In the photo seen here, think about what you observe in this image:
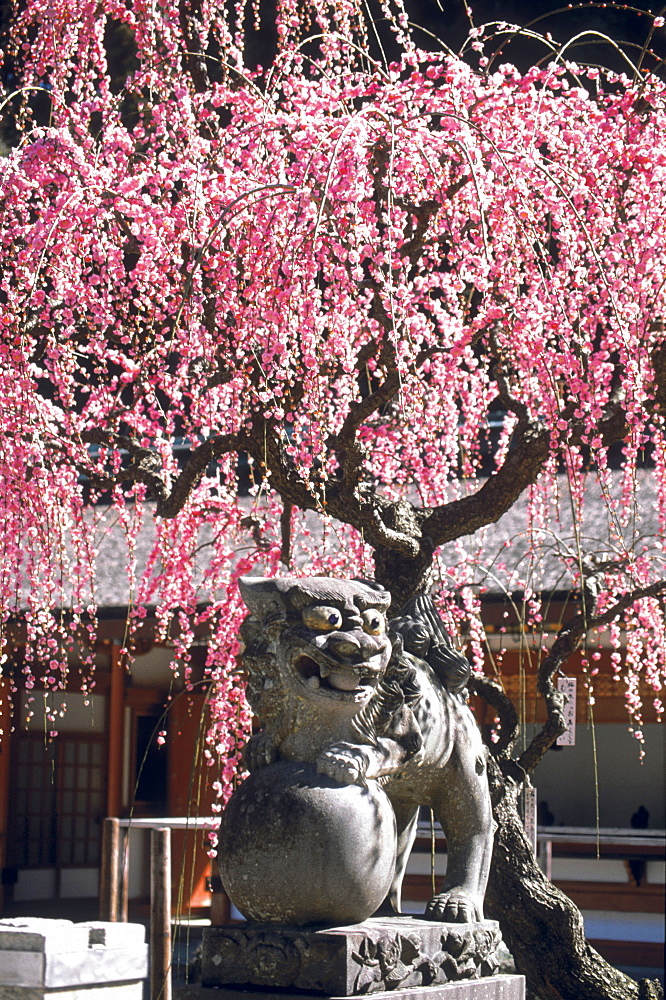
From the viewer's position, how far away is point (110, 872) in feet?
22.0

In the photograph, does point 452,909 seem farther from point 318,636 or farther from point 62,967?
point 62,967

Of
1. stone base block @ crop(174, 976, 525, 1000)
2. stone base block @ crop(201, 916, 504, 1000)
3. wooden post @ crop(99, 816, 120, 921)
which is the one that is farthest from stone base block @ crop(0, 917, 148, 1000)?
Answer: stone base block @ crop(201, 916, 504, 1000)

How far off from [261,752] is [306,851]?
33cm

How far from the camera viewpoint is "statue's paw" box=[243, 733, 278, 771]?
3139 mm

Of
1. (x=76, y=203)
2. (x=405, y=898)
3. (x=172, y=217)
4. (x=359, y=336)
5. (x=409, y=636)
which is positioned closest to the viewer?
(x=409, y=636)

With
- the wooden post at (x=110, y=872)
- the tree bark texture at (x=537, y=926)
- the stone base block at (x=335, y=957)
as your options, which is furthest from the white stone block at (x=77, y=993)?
the stone base block at (x=335, y=957)

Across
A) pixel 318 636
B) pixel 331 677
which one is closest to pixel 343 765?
pixel 331 677

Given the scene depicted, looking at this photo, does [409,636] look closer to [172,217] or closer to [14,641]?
[172,217]

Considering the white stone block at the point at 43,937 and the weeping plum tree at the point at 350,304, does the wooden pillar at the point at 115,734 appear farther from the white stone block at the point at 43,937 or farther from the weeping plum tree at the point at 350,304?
the white stone block at the point at 43,937

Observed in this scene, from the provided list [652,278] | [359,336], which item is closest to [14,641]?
[359,336]

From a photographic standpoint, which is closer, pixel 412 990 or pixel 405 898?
pixel 412 990

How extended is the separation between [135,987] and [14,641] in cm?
358

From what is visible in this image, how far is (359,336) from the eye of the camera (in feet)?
20.0

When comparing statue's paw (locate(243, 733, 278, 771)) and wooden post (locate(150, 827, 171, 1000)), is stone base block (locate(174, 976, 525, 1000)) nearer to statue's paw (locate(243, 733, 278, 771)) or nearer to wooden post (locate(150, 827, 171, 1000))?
statue's paw (locate(243, 733, 278, 771))
